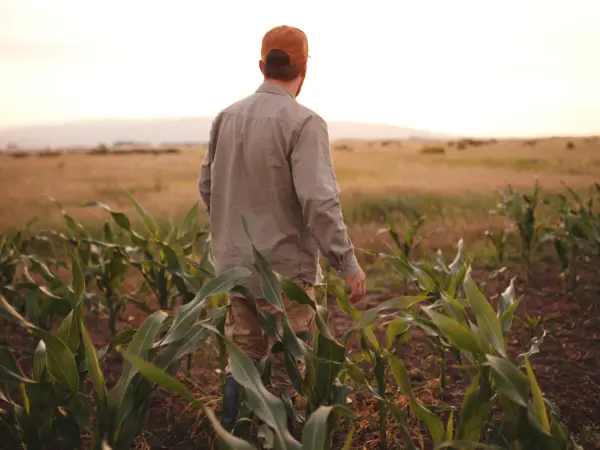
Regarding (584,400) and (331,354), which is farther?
(584,400)

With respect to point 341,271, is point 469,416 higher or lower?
lower

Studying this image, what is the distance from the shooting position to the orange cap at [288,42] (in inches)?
82.5

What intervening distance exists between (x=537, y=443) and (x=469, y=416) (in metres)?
0.23

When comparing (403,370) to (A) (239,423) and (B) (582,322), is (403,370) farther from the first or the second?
(B) (582,322)

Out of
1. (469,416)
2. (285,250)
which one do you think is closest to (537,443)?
(469,416)

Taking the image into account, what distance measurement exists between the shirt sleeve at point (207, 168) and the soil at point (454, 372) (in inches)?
29.8

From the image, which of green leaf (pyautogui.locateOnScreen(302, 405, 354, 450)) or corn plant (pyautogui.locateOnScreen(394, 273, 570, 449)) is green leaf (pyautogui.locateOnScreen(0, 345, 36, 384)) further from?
corn plant (pyautogui.locateOnScreen(394, 273, 570, 449))

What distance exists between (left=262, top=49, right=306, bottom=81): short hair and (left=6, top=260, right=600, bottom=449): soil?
3.74 ft

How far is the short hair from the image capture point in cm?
212

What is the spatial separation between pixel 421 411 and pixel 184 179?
7793 mm

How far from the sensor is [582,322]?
13.2ft

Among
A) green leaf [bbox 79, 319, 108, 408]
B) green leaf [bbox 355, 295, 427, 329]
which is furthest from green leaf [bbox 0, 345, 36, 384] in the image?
green leaf [bbox 355, 295, 427, 329]

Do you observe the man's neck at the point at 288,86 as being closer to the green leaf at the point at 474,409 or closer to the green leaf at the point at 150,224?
the green leaf at the point at 474,409

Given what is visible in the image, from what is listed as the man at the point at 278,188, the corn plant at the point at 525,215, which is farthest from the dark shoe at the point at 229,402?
the corn plant at the point at 525,215
